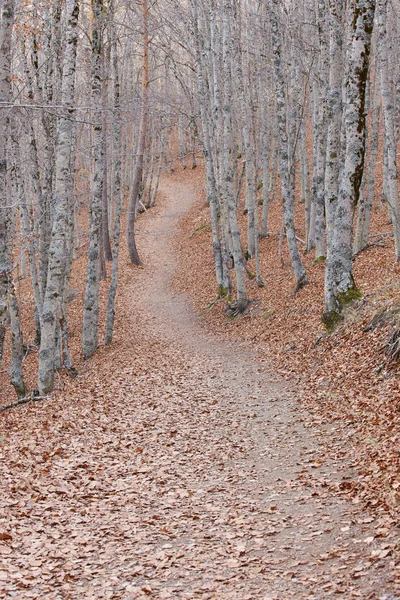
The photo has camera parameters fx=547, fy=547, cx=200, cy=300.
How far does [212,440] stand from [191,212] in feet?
99.6

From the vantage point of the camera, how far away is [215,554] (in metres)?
5.18

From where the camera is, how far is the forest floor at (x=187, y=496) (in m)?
4.70

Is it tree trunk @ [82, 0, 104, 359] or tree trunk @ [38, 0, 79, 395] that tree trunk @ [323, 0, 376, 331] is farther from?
tree trunk @ [82, 0, 104, 359]

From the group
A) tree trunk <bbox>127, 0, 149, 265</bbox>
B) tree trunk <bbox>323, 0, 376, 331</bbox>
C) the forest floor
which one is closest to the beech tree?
tree trunk <bbox>323, 0, 376, 331</bbox>

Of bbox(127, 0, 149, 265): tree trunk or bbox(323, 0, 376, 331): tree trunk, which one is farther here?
bbox(127, 0, 149, 265): tree trunk

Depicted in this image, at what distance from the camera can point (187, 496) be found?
656 centimetres

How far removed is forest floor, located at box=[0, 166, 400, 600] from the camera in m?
4.70

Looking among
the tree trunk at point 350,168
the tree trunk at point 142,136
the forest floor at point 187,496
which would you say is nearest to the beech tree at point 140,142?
the tree trunk at point 350,168

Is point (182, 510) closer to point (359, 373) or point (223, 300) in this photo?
point (359, 373)

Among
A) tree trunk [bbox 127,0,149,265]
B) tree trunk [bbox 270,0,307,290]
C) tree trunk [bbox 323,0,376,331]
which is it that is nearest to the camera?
tree trunk [bbox 323,0,376,331]

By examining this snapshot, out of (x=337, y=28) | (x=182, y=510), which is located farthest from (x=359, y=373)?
(x=337, y=28)

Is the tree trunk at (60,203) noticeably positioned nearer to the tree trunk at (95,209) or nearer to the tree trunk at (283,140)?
the tree trunk at (95,209)

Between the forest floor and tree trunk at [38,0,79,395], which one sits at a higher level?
tree trunk at [38,0,79,395]

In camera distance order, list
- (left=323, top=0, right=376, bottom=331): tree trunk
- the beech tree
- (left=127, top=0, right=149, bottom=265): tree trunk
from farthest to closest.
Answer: (left=127, top=0, right=149, bottom=265): tree trunk → the beech tree → (left=323, top=0, right=376, bottom=331): tree trunk
